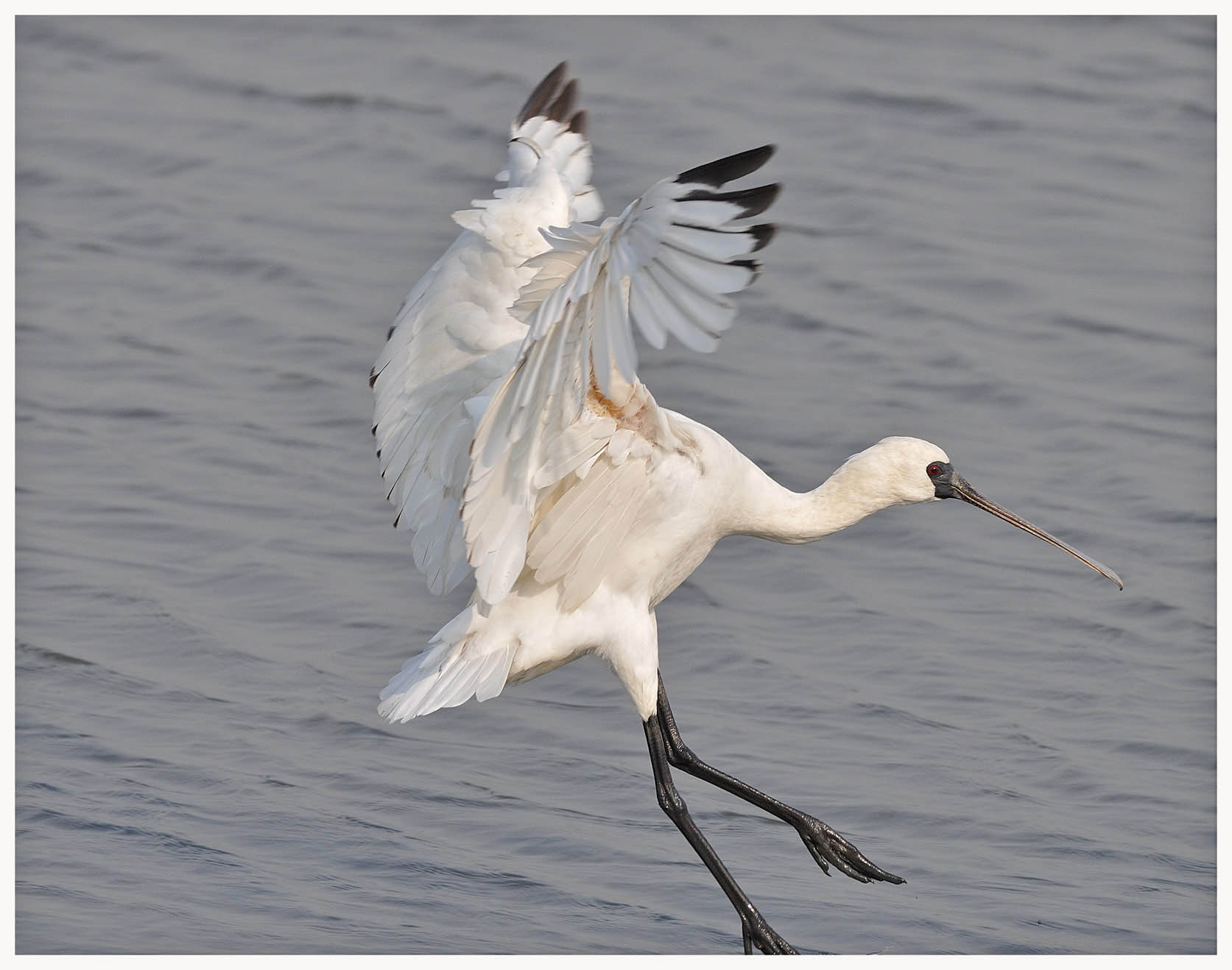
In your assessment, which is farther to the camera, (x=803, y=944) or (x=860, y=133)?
(x=860, y=133)

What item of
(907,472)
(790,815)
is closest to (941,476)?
(907,472)

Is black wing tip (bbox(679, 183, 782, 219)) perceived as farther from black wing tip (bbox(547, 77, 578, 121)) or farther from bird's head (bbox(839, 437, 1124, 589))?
black wing tip (bbox(547, 77, 578, 121))

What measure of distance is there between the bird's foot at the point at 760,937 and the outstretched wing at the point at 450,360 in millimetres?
1445

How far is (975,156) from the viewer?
1225cm

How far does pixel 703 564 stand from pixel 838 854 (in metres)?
2.42

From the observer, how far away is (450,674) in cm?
616

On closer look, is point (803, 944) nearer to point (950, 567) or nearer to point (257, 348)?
point (950, 567)

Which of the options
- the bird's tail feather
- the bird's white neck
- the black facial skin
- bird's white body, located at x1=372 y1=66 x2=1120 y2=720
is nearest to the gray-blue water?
the bird's tail feather

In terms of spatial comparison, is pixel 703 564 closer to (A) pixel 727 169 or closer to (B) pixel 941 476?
(B) pixel 941 476

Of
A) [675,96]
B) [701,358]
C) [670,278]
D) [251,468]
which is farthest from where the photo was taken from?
[675,96]

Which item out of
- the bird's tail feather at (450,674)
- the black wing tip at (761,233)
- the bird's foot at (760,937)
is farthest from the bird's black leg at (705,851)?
the black wing tip at (761,233)

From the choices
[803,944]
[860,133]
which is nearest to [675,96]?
[860,133]

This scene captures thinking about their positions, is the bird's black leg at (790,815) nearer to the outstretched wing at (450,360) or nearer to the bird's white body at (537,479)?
the bird's white body at (537,479)

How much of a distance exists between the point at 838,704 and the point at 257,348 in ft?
13.6
